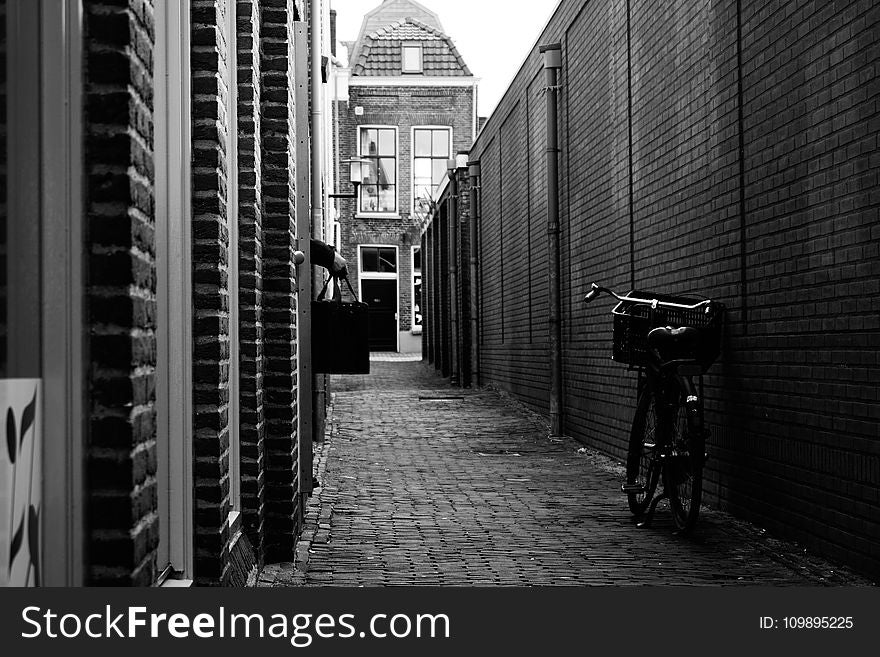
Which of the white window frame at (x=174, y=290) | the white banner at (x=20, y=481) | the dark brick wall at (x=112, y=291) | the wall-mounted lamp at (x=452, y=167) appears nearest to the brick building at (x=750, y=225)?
the white window frame at (x=174, y=290)

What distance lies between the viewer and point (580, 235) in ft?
36.7

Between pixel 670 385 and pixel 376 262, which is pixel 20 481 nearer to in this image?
pixel 670 385

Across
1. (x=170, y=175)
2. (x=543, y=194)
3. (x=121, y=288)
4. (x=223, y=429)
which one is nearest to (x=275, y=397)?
(x=223, y=429)

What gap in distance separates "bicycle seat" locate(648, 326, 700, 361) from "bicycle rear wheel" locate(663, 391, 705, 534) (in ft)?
0.98

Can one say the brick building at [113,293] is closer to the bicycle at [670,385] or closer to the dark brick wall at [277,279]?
the dark brick wall at [277,279]

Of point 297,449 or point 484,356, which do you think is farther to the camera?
point 484,356

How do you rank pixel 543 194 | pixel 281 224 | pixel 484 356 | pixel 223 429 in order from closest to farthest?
pixel 223 429
pixel 281 224
pixel 543 194
pixel 484 356

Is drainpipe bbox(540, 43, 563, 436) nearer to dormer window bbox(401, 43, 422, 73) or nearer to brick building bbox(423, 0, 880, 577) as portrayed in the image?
brick building bbox(423, 0, 880, 577)

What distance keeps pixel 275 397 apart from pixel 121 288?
11.3ft

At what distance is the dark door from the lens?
35.0 m

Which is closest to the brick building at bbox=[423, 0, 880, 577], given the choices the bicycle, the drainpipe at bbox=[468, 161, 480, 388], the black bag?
the bicycle

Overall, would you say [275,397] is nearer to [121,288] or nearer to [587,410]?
[121,288]

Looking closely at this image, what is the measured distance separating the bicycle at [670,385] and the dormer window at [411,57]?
30046 millimetres

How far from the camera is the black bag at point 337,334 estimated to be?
7.61m
